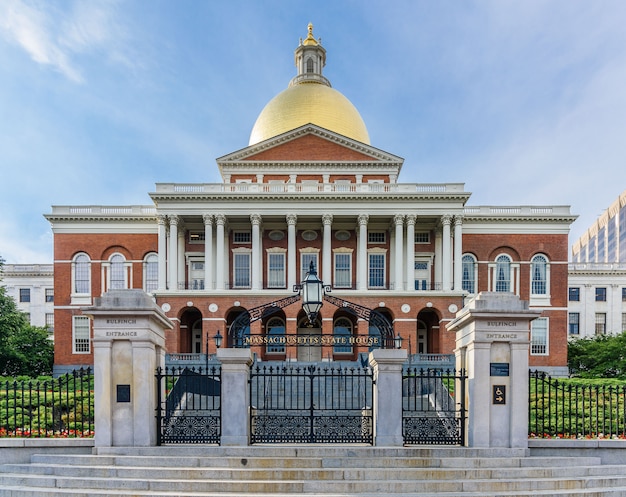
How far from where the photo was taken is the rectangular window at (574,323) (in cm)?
5878

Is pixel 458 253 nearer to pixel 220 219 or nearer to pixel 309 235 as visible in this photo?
pixel 309 235

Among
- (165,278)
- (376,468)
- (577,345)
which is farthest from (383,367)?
(577,345)

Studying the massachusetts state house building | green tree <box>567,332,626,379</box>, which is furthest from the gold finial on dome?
green tree <box>567,332,626,379</box>

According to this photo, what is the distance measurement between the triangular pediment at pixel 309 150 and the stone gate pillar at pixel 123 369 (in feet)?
114

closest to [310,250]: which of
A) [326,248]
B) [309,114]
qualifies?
[326,248]

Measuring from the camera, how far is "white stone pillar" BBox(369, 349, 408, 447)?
10961mm

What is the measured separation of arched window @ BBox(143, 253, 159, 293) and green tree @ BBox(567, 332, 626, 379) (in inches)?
1347

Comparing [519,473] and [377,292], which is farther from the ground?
[377,292]

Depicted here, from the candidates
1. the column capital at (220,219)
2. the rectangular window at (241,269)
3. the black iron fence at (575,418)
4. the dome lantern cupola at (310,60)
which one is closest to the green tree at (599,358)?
the black iron fence at (575,418)

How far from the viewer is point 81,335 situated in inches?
1665

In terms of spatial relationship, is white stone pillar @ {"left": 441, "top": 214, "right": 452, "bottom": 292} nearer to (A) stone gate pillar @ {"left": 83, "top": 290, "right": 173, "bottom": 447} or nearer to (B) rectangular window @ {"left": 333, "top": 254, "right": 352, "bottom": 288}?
(B) rectangular window @ {"left": 333, "top": 254, "right": 352, "bottom": 288}

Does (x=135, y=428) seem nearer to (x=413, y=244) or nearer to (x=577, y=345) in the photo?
(x=413, y=244)

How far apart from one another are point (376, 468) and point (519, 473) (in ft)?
9.38

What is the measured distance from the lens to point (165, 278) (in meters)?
40.1
